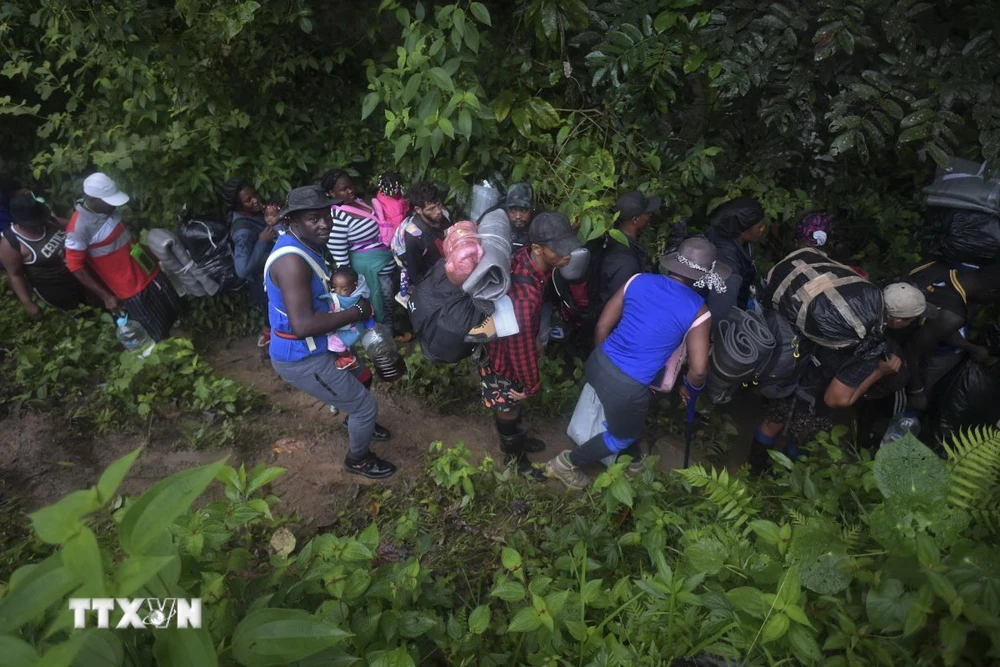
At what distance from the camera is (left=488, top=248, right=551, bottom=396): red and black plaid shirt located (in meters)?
3.24

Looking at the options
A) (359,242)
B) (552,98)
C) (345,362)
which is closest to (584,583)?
(345,362)

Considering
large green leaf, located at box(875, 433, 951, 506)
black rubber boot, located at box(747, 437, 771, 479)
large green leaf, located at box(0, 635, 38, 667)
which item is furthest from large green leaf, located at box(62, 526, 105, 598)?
black rubber boot, located at box(747, 437, 771, 479)

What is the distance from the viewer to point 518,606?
225 centimetres

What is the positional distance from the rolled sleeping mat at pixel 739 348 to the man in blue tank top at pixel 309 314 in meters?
2.06

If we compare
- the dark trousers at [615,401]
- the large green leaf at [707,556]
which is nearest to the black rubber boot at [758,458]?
the dark trousers at [615,401]

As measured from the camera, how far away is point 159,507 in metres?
1.03

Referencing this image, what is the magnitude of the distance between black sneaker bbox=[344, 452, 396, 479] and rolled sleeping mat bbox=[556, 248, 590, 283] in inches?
67.9

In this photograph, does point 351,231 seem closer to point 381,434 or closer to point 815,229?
point 381,434

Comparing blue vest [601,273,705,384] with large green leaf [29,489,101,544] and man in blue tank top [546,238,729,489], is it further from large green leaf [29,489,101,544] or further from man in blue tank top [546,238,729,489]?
large green leaf [29,489,101,544]

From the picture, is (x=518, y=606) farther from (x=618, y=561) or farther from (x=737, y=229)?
(x=737, y=229)

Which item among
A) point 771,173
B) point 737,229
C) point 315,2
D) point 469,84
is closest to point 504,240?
point 469,84

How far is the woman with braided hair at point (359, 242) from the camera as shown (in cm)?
428

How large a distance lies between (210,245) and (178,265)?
0.30 meters

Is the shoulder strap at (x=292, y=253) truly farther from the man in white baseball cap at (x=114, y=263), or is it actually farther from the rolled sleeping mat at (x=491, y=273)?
the man in white baseball cap at (x=114, y=263)
